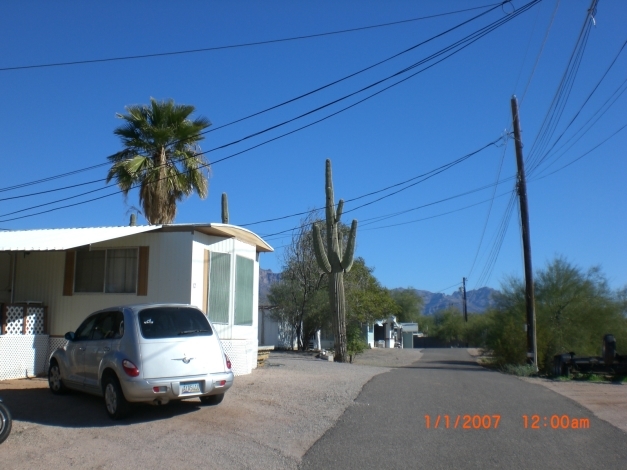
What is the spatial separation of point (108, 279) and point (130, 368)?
18.5 ft

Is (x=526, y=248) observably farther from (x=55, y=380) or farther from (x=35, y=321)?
(x=55, y=380)

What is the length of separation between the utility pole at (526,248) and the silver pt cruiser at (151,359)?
14.2m

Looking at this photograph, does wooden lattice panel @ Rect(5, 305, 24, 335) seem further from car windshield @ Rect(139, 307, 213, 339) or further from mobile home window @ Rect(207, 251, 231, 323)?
car windshield @ Rect(139, 307, 213, 339)

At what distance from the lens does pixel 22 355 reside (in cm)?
1323

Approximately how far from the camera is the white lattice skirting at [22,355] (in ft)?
42.0

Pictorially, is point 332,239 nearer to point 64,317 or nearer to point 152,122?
point 152,122

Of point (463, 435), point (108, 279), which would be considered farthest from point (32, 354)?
point (463, 435)

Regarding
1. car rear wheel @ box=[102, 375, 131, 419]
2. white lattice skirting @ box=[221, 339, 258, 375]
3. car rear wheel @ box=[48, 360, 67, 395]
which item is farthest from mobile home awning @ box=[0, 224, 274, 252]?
car rear wheel @ box=[102, 375, 131, 419]

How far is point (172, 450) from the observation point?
25.3ft

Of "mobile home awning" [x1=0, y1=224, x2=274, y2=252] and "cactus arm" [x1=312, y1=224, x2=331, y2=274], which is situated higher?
"cactus arm" [x1=312, y1=224, x2=331, y2=274]

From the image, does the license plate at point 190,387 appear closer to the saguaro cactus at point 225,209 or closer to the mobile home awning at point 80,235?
the mobile home awning at point 80,235

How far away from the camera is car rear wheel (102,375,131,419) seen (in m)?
9.05

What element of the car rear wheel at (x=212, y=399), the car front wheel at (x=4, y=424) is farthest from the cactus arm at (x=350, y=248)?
the car front wheel at (x=4, y=424)

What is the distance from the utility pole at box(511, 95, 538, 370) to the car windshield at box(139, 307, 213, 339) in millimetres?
14386
